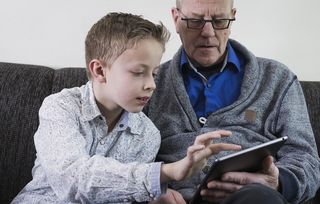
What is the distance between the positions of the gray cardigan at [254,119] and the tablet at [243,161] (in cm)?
18

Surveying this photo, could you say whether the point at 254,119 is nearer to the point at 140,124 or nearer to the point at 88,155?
the point at 140,124

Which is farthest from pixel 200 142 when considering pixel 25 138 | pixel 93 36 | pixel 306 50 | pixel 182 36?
pixel 306 50

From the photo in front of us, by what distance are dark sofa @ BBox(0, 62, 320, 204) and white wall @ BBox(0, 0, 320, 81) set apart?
22 centimetres

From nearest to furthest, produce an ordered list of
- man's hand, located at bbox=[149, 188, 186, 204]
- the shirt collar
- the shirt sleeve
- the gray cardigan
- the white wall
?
the shirt sleeve < man's hand, located at bbox=[149, 188, 186, 204] < the gray cardigan < the shirt collar < the white wall

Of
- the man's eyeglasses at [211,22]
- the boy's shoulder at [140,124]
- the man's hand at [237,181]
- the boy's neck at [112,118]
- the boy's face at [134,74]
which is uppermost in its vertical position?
the man's eyeglasses at [211,22]

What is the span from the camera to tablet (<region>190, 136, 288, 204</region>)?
90cm

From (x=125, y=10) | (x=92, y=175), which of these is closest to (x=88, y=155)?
(x=92, y=175)

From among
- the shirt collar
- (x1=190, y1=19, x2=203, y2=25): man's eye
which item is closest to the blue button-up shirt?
the shirt collar

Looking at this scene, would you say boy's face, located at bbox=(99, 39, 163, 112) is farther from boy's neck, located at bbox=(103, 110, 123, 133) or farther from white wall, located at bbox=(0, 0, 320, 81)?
white wall, located at bbox=(0, 0, 320, 81)

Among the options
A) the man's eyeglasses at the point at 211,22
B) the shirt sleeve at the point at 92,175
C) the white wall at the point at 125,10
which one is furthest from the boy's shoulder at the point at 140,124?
the white wall at the point at 125,10

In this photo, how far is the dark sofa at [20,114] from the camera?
1.38m

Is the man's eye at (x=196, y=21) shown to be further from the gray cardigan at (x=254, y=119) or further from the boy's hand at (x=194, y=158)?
the boy's hand at (x=194, y=158)

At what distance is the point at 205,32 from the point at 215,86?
0.57 feet

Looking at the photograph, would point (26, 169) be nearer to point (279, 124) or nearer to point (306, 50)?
point (279, 124)
